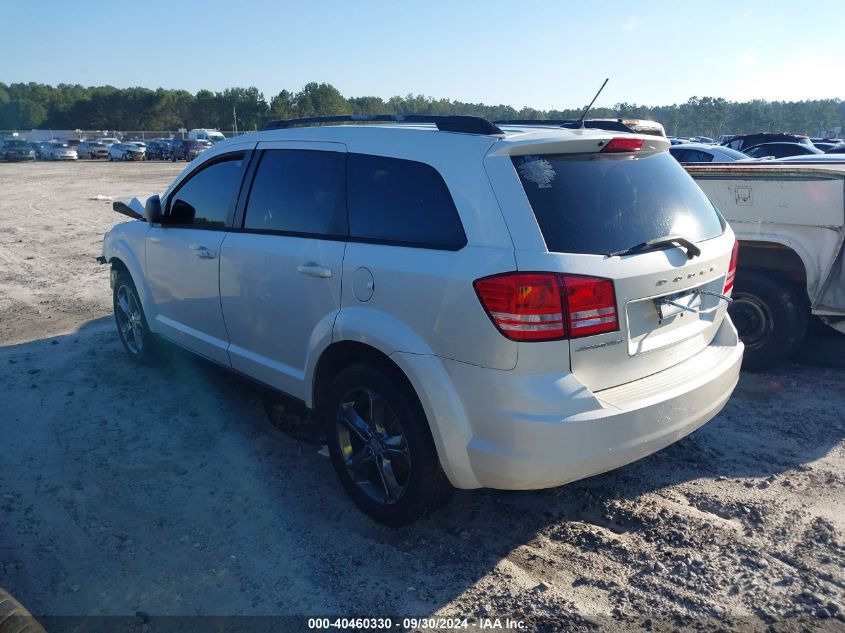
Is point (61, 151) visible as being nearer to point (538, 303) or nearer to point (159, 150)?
point (159, 150)

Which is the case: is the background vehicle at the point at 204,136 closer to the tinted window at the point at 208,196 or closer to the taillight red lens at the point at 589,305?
the tinted window at the point at 208,196

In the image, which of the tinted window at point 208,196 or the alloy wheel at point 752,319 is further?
the alloy wheel at point 752,319

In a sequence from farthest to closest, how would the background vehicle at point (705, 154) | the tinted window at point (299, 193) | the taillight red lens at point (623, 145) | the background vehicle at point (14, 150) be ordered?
1. the background vehicle at point (14, 150)
2. the background vehicle at point (705, 154)
3. the tinted window at point (299, 193)
4. the taillight red lens at point (623, 145)

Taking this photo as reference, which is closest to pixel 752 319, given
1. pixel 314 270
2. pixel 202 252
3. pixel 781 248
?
pixel 781 248

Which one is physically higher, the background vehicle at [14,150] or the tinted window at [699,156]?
the background vehicle at [14,150]

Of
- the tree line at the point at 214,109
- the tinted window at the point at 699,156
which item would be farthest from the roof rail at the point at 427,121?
the tree line at the point at 214,109

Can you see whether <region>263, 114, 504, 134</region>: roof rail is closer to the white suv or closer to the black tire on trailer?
the white suv

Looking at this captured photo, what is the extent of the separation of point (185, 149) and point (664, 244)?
51.6 metres

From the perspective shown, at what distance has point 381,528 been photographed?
138 inches

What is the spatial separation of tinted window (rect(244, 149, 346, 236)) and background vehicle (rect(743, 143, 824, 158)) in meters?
18.4

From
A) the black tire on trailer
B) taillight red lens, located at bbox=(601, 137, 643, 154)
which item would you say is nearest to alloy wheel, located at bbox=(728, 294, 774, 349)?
taillight red lens, located at bbox=(601, 137, 643, 154)

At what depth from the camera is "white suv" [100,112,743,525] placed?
9.21ft

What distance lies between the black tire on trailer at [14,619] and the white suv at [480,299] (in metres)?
1.57

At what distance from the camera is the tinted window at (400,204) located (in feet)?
10.1
